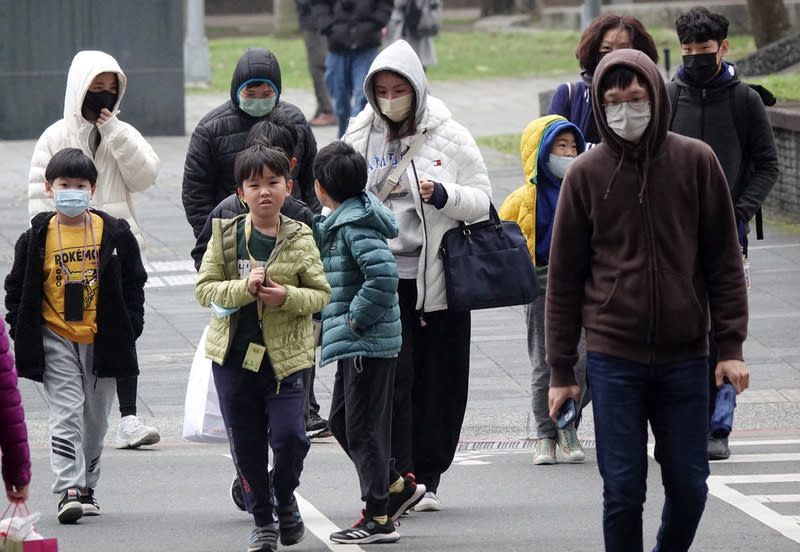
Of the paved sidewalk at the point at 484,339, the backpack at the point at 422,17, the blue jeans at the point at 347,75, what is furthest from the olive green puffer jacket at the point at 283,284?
the backpack at the point at 422,17

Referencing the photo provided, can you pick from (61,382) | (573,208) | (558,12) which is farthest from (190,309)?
(558,12)

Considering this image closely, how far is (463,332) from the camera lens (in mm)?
6391

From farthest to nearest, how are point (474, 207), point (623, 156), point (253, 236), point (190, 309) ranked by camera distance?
Result: point (190, 309) < point (474, 207) < point (253, 236) < point (623, 156)

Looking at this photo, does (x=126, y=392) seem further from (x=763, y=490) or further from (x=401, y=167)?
(x=763, y=490)

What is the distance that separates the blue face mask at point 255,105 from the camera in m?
7.36

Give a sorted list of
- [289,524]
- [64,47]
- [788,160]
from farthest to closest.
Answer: [64,47] < [788,160] < [289,524]

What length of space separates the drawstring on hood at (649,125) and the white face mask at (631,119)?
0.05 feet

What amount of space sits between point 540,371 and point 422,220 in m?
1.45

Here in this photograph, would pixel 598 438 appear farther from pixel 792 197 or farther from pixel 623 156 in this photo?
pixel 792 197

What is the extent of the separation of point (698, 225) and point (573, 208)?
392 millimetres

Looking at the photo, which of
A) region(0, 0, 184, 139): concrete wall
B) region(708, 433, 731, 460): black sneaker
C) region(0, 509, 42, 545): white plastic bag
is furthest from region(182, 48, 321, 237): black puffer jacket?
region(0, 0, 184, 139): concrete wall

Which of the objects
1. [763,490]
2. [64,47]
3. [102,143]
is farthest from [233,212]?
[64,47]

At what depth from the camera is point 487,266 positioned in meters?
6.32

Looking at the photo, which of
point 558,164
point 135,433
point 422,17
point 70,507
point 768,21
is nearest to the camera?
point 70,507
